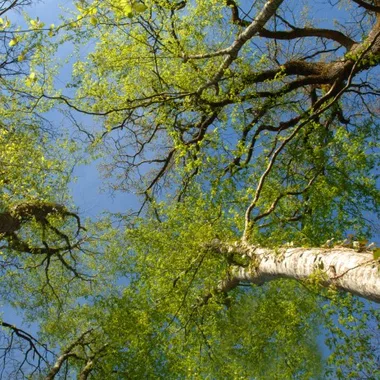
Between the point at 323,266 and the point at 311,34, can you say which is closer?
the point at 323,266

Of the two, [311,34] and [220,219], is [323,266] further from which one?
[311,34]

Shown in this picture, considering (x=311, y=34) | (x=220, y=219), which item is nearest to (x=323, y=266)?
(x=220, y=219)

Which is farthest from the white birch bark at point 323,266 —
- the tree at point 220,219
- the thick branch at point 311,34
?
the thick branch at point 311,34

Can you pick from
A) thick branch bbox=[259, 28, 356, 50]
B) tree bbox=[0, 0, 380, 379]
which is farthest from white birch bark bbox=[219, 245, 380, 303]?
thick branch bbox=[259, 28, 356, 50]

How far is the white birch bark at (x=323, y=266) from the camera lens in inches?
165

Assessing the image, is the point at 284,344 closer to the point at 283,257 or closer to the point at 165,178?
the point at 283,257

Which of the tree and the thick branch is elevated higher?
the thick branch

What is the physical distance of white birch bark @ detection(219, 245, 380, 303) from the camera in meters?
4.18

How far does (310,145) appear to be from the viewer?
9750 millimetres

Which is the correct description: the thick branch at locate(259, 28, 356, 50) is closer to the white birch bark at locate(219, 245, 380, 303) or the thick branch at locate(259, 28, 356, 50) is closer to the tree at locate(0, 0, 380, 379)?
the tree at locate(0, 0, 380, 379)

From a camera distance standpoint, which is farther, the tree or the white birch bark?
the tree

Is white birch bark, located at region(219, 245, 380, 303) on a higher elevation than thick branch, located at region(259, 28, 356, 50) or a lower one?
lower

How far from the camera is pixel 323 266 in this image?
5004 millimetres

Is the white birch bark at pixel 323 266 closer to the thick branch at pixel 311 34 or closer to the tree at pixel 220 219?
the tree at pixel 220 219
